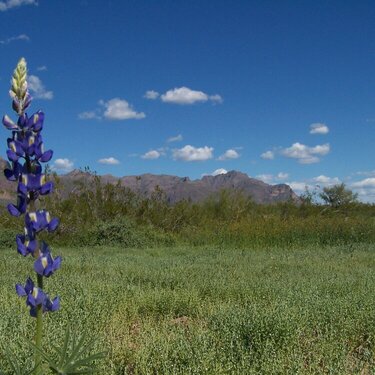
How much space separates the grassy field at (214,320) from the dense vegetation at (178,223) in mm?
6487

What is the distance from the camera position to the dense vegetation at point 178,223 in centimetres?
1478

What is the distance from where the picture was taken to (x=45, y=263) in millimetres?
1986

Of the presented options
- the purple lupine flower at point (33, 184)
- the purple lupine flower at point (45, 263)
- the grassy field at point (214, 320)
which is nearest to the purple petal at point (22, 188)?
the purple lupine flower at point (33, 184)

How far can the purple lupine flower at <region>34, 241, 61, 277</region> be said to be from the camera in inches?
77.4

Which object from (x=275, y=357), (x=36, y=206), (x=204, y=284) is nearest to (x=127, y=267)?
(x=204, y=284)

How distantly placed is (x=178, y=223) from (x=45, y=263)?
57.3ft

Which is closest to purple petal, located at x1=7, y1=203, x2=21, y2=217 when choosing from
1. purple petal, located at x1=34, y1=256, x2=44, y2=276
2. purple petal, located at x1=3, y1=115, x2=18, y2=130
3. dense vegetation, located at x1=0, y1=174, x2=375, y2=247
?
→ purple petal, located at x1=34, y1=256, x2=44, y2=276

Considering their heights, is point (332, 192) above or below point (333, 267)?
above

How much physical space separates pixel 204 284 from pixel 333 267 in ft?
11.3

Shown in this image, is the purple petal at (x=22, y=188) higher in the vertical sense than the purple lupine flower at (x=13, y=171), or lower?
lower

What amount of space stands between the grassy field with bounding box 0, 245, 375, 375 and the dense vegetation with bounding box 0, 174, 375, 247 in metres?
6.49

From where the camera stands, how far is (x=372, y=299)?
203 inches

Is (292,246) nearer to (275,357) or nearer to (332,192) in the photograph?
(275,357)

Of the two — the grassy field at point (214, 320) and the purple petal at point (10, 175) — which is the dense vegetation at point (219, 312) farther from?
the purple petal at point (10, 175)
